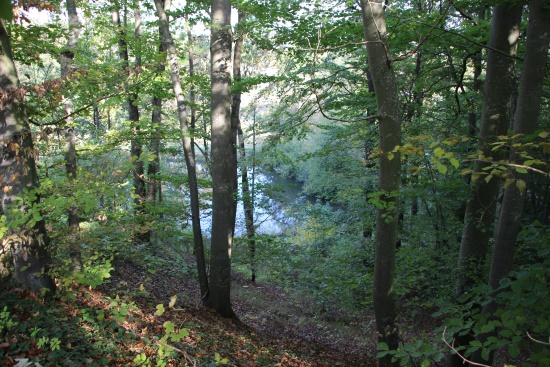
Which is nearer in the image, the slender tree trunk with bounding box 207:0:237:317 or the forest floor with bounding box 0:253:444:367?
the forest floor with bounding box 0:253:444:367

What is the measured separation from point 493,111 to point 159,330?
5.92 m

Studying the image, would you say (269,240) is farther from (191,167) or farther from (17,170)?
(17,170)

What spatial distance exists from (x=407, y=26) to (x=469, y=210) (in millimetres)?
3346

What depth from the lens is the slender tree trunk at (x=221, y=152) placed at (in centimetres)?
680

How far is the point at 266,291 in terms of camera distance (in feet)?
45.9

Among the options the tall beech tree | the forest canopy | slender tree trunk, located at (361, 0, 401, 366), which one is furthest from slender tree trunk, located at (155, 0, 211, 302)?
slender tree trunk, located at (361, 0, 401, 366)

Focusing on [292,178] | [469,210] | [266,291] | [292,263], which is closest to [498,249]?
[469,210]

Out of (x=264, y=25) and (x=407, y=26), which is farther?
(x=264, y=25)

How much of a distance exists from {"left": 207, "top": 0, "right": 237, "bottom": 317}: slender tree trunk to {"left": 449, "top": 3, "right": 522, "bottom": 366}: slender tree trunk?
169 inches

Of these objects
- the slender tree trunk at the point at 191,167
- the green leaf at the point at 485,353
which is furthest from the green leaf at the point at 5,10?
the slender tree trunk at the point at 191,167

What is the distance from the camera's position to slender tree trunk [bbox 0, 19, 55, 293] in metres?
4.10

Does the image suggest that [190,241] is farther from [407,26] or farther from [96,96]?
[407,26]

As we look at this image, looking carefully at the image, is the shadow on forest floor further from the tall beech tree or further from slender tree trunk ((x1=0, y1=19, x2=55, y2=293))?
the tall beech tree

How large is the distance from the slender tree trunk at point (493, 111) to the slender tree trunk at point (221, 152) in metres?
4.29
